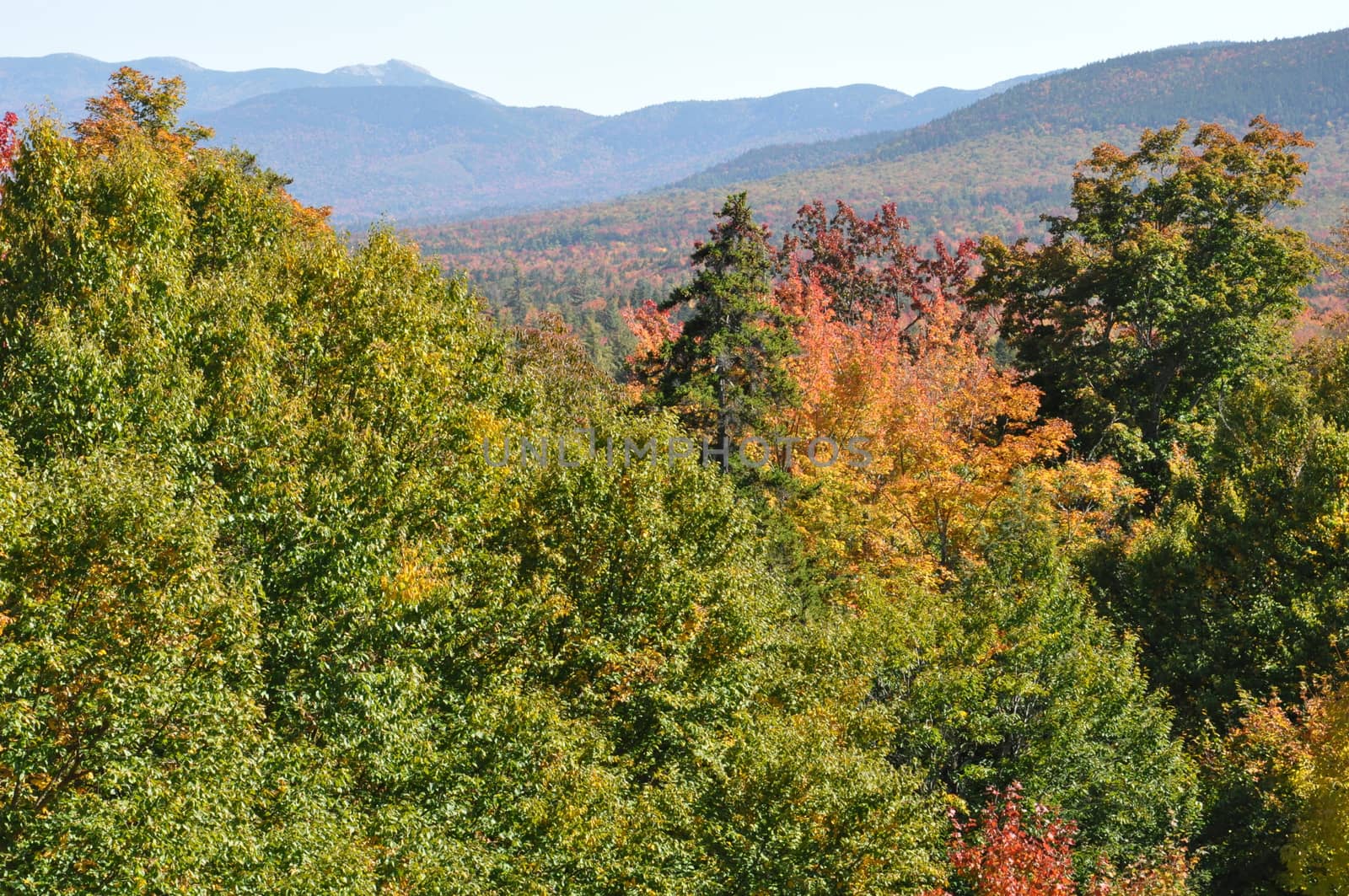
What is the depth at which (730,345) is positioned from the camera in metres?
38.9

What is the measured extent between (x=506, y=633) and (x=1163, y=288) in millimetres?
33750

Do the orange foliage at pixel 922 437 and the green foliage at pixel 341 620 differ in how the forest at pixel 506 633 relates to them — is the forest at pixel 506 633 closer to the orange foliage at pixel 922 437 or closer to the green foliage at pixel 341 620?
the green foliage at pixel 341 620

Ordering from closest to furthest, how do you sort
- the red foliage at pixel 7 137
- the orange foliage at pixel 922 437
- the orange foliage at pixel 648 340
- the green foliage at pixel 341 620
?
the green foliage at pixel 341 620, the red foliage at pixel 7 137, the orange foliage at pixel 922 437, the orange foliage at pixel 648 340

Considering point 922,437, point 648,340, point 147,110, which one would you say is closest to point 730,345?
point 922,437

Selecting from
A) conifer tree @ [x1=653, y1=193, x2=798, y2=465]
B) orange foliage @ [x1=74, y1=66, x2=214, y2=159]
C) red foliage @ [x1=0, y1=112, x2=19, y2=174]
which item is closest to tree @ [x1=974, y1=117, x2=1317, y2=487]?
conifer tree @ [x1=653, y1=193, x2=798, y2=465]

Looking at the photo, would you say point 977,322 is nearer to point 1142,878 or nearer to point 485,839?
point 1142,878

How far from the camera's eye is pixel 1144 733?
22312 millimetres

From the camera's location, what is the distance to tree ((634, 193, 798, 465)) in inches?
1521

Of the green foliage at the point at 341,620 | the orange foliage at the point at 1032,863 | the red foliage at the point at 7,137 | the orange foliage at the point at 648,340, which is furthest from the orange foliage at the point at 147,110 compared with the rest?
the orange foliage at the point at 1032,863

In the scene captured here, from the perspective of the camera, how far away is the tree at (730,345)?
38.6 m

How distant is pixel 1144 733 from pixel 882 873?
941cm

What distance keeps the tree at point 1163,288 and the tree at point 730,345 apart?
45.3 ft

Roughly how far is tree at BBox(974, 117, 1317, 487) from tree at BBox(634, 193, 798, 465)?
13.8 meters

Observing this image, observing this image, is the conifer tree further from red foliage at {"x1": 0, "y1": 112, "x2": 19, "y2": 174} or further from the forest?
red foliage at {"x1": 0, "y1": 112, "x2": 19, "y2": 174}
